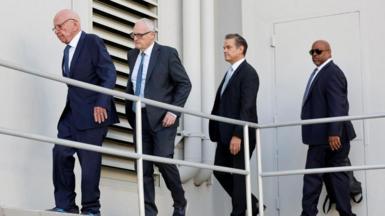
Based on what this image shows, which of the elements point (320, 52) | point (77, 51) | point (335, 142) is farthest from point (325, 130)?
point (77, 51)

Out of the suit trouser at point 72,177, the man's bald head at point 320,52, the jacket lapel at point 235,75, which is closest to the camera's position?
the suit trouser at point 72,177

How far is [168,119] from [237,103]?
914 mm

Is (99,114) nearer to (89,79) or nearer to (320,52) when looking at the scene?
(89,79)

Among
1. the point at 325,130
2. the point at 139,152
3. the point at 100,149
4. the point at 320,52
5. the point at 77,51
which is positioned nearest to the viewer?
the point at 100,149

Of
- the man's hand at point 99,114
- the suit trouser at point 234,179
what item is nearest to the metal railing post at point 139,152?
the man's hand at point 99,114

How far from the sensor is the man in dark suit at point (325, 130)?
9.99 metres

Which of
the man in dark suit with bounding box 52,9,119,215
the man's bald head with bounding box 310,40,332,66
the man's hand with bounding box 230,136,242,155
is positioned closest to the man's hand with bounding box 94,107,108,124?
the man in dark suit with bounding box 52,9,119,215

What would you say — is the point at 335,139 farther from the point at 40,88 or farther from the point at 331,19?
the point at 40,88

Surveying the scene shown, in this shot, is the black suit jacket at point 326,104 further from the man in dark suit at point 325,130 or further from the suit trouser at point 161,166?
the suit trouser at point 161,166

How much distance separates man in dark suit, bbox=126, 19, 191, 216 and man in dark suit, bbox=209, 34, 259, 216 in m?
0.62

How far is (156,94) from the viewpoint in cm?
932

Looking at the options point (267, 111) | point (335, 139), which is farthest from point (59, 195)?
point (267, 111)

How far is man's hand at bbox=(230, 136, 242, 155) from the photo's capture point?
9586 mm

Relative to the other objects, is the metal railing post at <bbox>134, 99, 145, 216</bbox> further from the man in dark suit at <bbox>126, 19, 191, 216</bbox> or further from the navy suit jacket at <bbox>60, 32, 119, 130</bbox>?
the man in dark suit at <bbox>126, 19, 191, 216</bbox>
